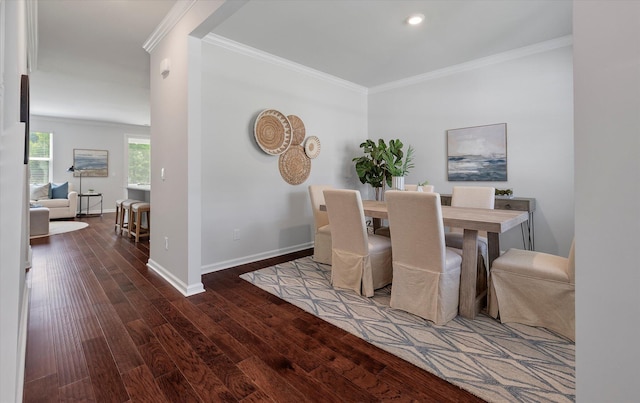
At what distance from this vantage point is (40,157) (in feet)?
23.7

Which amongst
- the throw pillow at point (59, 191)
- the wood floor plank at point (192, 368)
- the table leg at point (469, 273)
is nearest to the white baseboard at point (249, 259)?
the wood floor plank at point (192, 368)

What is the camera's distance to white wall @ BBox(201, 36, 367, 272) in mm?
3184

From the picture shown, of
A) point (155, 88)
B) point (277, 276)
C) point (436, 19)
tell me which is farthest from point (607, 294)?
point (155, 88)

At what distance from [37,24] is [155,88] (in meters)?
1.09

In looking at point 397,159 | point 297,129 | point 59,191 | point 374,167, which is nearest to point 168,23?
point 297,129

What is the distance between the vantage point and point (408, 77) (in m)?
4.43

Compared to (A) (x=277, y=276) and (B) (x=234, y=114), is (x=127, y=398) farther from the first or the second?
(B) (x=234, y=114)

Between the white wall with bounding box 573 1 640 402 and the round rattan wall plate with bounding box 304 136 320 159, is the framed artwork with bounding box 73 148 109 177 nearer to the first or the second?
the round rattan wall plate with bounding box 304 136 320 159

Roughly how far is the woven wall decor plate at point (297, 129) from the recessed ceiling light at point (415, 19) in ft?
→ 5.66

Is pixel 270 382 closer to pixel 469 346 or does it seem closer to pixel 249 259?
pixel 469 346

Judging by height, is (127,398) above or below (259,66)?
below

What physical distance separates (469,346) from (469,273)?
20.3 inches

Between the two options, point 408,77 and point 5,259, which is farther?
point 408,77

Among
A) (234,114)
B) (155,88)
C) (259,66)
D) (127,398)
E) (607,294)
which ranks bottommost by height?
(127,398)
